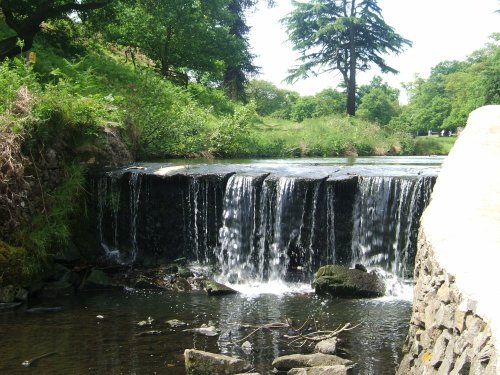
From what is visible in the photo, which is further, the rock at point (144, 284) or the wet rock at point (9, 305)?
the rock at point (144, 284)

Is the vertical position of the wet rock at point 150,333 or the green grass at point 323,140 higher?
the green grass at point 323,140

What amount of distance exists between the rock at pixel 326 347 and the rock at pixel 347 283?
254 centimetres

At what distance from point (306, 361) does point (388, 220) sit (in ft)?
17.1

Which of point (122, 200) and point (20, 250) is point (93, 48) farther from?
point (20, 250)

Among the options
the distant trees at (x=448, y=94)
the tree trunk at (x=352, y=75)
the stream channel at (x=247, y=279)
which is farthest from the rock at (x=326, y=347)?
the distant trees at (x=448, y=94)

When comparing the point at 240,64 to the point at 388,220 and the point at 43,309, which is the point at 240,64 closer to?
the point at 388,220

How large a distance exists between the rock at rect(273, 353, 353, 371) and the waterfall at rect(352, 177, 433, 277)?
4.49 meters

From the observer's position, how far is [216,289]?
930cm

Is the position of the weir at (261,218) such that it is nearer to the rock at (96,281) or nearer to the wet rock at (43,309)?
the rock at (96,281)

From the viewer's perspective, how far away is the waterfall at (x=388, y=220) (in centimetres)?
1017

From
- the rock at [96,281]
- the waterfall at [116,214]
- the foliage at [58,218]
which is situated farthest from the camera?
the waterfall at [116,214]

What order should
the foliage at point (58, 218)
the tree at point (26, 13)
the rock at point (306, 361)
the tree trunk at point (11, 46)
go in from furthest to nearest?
1. the tree at point (26, 13)
2. the tree trunk at point (11, 46)
3. the foliage at point (58, 218)
4. the rock at point (306, 361)

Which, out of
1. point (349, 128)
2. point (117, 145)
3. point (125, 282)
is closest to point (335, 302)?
point (125, 282)

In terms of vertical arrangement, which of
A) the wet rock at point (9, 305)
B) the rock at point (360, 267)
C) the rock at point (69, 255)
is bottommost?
the wet rock at point (9, 305)
